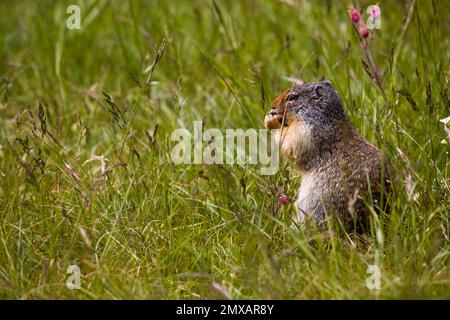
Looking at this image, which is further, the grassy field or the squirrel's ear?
the squirrel's ear

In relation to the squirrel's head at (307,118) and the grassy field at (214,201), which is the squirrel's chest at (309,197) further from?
the squirrel's head at (307,118)

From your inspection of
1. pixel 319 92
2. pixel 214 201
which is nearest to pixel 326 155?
pixel 319 92

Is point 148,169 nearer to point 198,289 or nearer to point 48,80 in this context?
point 198,289

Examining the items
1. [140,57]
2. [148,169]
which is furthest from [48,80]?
[148,169]

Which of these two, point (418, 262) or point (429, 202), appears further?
point (429, 202)

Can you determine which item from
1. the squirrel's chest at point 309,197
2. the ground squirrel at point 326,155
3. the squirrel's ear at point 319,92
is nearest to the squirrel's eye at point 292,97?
the ground squirrel at point 326,155

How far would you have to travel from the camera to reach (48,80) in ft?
20.2

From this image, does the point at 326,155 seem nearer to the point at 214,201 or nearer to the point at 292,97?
the point at 292,97

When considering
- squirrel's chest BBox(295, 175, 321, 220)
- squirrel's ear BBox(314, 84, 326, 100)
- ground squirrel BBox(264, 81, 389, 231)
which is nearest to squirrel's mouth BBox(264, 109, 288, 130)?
ground squirrel BBox(264, 81, 389, 231)

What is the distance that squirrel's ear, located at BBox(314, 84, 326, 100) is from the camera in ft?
14.0

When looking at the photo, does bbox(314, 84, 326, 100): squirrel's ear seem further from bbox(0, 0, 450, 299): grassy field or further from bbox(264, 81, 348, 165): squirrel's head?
bbox(0, 0, 450, 299): grassy field

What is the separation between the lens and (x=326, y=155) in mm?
4102

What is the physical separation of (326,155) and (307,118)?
27 centimetres

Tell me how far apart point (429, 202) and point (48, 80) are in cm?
338
